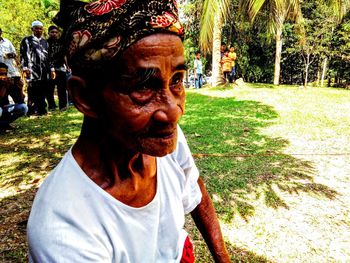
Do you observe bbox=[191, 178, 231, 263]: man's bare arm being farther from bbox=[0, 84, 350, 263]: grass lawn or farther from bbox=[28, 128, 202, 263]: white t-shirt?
bbox=[0, 84, 350, 263]: grass lawn

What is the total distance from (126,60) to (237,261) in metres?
2.08

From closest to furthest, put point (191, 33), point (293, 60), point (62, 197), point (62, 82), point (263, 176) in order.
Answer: point (62, 197)
point (263, 176)
point (62, 82)
point (191, 33)
point (293, 60)

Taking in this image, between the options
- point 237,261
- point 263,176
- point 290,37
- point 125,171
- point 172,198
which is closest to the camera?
point 125,171

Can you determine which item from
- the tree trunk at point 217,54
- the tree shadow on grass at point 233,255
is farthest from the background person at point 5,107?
the tree trunk at point 217,54

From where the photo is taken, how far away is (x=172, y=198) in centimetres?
128

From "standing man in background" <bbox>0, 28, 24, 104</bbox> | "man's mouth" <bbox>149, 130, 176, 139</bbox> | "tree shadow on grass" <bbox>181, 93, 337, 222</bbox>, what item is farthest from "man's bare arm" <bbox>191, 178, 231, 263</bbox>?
"standing man in background" <bbox>0, 28, 24, 104</bbox>

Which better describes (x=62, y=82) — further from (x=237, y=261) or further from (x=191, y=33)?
(x=191, y=33)

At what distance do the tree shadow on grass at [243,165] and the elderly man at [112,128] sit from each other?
212cm

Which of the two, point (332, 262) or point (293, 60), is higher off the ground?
point (293, 60)

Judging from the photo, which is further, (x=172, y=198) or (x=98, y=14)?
(x=172, y=198)

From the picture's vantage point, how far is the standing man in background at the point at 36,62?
261 inches

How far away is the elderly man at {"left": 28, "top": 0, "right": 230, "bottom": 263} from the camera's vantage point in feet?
3.03

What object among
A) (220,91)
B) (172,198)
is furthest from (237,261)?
(220,91)

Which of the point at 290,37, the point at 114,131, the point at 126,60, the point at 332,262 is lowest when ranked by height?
the point at 332,262
